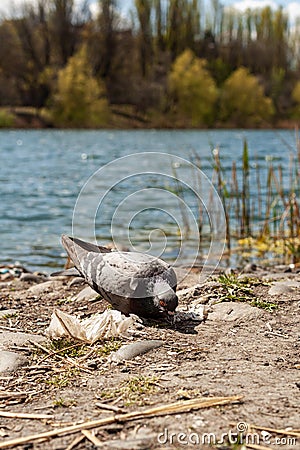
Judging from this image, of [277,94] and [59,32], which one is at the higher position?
[59,32]

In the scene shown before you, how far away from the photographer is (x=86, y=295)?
14.2 ft

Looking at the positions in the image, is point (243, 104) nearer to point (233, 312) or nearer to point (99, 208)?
point (99, 208)

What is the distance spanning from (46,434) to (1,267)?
192 inches

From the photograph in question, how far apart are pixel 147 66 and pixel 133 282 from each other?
219 feet

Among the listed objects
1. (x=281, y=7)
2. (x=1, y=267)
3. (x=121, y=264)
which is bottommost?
(x=1, y=267)

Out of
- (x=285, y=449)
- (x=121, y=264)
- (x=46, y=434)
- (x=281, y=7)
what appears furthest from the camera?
(x=281, y=7)

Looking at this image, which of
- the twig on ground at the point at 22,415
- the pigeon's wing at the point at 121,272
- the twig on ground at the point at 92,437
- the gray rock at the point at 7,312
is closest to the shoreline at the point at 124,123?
the gray rock at the point at 7,312

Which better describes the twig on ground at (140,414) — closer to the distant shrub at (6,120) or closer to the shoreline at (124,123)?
the shoreline at (124,123)

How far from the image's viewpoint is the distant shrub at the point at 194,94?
56.2m

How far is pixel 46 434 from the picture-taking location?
2246 mm

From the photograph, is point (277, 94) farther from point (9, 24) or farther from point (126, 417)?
point (126, 417)

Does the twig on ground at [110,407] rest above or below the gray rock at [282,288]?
above

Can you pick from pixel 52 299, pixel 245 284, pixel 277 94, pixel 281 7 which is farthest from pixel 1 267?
pixel 281 7

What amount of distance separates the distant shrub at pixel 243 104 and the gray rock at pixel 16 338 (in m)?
56.1
